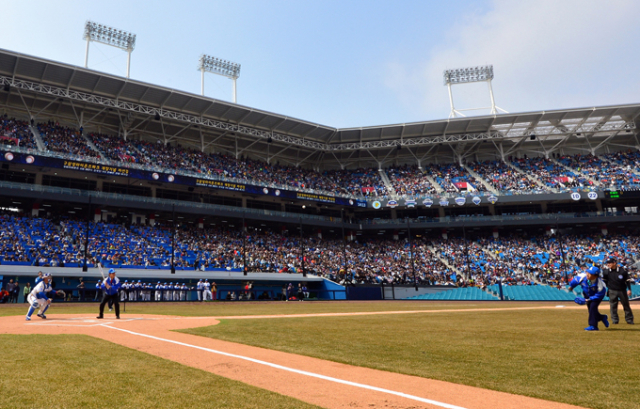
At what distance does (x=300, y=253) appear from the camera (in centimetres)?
4806

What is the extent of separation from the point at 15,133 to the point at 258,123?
25.9m

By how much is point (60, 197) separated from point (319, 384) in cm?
4190

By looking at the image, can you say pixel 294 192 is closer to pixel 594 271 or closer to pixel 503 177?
pixel 503 177

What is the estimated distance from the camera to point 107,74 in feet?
141

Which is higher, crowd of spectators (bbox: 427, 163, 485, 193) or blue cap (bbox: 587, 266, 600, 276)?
crowd of spectators (bbox: 427, 163, 485, 193)

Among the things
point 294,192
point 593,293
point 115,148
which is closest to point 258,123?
point 294,192

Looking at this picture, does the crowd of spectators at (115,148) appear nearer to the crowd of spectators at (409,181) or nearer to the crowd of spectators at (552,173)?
the crowd of spectators at (409,181)

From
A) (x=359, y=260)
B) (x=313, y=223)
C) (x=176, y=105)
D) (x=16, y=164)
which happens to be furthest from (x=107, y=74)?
(x=359, y=260)

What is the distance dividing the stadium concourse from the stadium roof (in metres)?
0.24

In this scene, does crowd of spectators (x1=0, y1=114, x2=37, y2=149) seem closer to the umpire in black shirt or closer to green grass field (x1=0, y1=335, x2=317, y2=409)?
green grass field (x1=0, y1=335, x2=317, y2=409)

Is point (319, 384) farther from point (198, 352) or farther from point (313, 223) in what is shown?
point (313, 223)

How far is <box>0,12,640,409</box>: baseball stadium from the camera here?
206 inches

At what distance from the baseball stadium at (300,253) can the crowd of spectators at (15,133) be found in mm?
316

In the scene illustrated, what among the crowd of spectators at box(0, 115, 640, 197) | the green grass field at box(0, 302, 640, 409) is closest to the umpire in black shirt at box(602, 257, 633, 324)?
the green grass field at box(0, 302, 640, 409)
